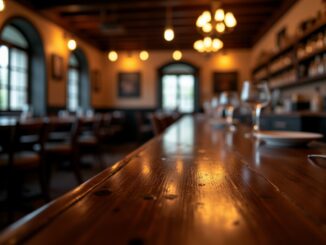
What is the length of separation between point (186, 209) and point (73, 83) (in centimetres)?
797

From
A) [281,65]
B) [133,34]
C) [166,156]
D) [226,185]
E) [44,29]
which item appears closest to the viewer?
[226,185]

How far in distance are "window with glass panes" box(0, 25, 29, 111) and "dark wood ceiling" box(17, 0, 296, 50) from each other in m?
0.69

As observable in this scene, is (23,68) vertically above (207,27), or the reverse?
(207,27)

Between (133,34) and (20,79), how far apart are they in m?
3.30

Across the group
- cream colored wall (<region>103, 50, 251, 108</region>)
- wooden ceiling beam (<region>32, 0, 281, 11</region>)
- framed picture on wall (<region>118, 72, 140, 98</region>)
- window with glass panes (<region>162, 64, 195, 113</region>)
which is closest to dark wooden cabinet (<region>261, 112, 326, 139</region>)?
wooden ceiling beam (<region>32, 0, 281, 11</region>)

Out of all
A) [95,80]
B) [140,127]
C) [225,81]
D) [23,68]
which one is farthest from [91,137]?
[225,81]

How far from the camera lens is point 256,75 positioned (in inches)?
309

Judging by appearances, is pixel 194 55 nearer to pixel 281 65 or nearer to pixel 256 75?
pixel 256 75

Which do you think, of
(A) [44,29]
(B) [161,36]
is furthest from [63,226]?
(B) [161,36]

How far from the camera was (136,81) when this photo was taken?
928cm

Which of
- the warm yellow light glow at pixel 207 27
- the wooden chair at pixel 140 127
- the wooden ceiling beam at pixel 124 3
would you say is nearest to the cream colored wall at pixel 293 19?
the wooden ceiling beam at pixel 124 3

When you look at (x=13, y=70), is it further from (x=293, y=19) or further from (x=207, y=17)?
(x=293, y=19)

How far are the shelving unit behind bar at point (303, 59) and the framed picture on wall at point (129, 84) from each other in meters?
4.55

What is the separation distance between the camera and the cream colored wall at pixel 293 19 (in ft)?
13.9
